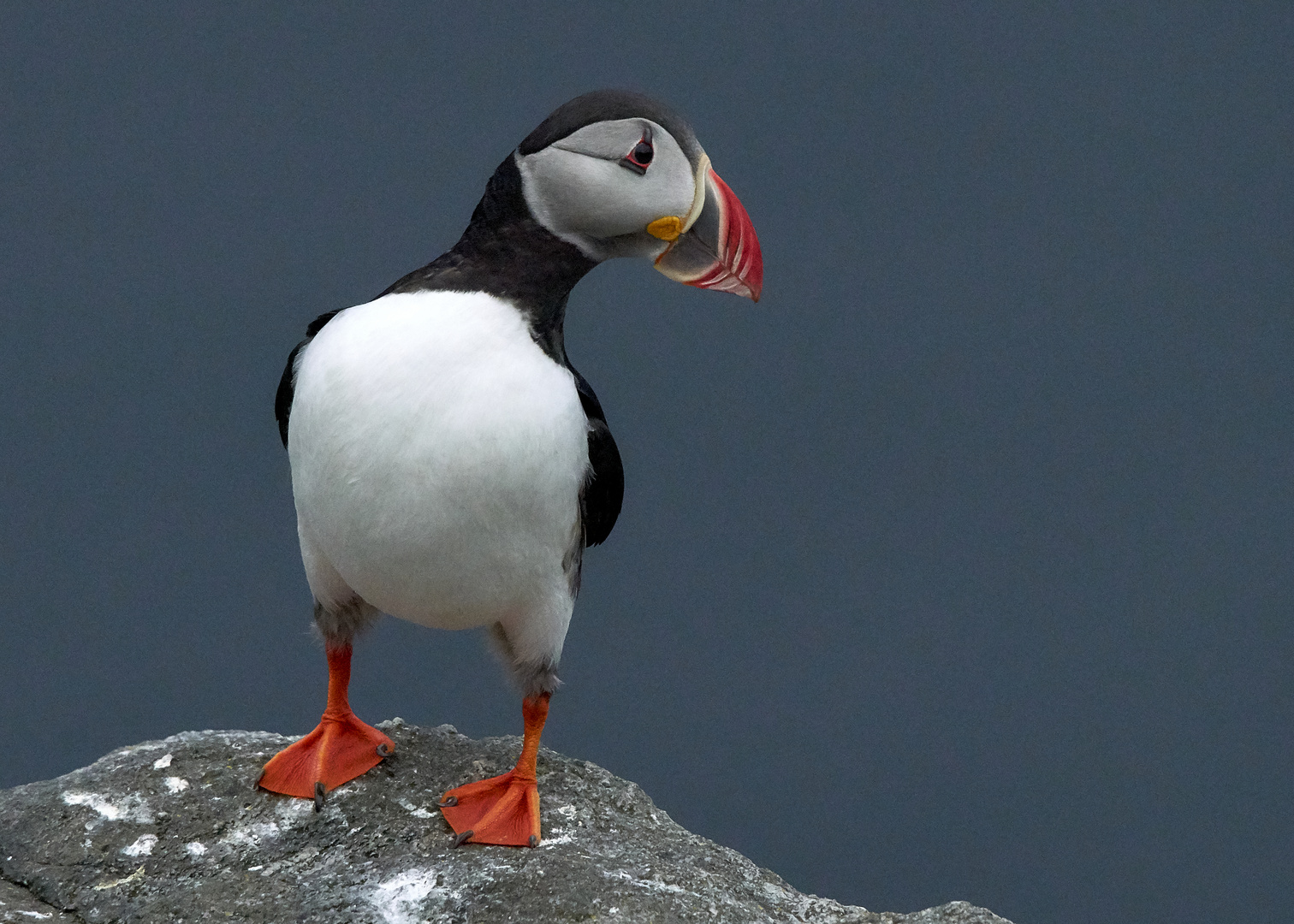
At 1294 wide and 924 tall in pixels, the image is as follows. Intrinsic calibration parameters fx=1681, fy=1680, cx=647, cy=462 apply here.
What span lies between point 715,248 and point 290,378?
48.8 inches

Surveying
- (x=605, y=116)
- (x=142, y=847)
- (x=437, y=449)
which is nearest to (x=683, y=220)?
(x=605, y=116)

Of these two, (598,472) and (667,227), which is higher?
(667,227)

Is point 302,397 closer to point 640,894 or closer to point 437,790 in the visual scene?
point 437,790

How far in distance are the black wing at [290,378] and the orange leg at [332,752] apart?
2.46 ft

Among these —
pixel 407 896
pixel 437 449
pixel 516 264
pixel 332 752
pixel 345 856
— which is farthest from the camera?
pixel 332 752

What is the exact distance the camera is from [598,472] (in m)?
4.50

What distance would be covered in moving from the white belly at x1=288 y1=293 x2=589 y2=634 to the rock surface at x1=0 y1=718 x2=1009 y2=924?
2.38 feet

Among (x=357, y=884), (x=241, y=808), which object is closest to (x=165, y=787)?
(x=241, y=808)

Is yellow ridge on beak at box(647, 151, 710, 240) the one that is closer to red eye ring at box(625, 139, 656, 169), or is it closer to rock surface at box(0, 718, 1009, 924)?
red eye ring at box(625, 139, 656, 169)

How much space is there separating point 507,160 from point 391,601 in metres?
1.21

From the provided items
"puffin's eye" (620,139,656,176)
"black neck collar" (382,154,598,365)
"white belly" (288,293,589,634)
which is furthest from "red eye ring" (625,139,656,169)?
"white belly" (288,293,589,634)

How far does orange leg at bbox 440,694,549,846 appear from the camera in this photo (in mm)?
4672

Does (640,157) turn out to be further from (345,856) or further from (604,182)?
(345,856)

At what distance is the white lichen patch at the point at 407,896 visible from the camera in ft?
14.4
